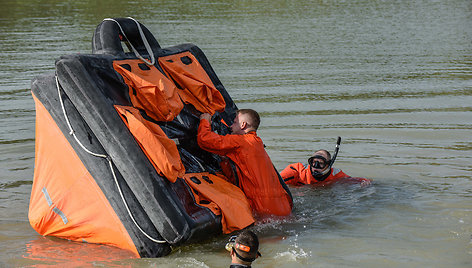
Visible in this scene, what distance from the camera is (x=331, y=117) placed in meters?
9.46

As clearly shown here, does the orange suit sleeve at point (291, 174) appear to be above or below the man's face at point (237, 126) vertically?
below

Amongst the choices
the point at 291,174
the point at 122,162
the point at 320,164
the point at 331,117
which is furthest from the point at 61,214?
the point at 331,117

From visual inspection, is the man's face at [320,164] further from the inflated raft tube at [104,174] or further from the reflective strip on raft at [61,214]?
the reflective strip on raft at [61,214]

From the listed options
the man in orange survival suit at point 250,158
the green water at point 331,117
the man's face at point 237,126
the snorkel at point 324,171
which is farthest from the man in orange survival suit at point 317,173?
the man's face at point 237,126

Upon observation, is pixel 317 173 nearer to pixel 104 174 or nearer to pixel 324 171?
pixel 324 171

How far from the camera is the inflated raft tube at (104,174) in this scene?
4668 millimetres

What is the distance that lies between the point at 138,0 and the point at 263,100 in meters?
15.8

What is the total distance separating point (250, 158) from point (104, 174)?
4.19ft

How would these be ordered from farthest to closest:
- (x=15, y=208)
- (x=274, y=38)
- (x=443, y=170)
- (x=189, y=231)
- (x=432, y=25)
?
(x=432, y=25) → (x=274, y=38) → (x=443, y=170) → (x=15, y=208) → (x=189, y=231)

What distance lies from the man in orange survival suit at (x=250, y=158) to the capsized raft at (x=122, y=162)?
0.55 ft

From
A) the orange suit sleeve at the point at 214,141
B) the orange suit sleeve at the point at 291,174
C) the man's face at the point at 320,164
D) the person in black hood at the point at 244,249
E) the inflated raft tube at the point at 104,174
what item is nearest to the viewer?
the person in black hood at the point at 244,249

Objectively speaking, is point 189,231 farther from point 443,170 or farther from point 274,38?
point 274,38

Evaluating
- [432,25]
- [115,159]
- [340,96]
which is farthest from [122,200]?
[432,25]

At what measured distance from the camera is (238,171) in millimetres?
5508
